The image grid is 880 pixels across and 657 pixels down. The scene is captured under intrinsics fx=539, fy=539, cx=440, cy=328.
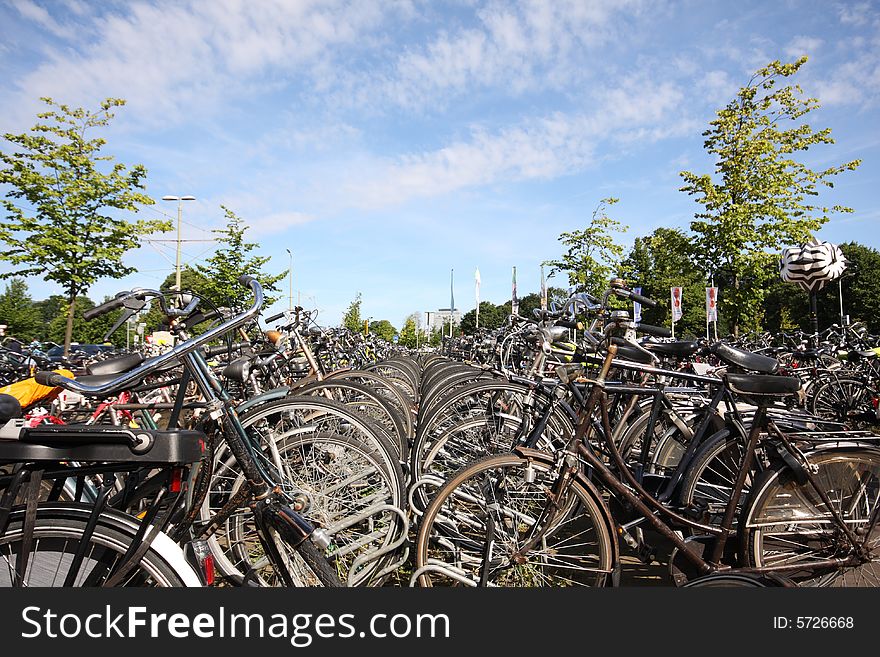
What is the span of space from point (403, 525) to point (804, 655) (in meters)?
1.64

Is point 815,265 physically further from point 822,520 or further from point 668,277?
point 668,277

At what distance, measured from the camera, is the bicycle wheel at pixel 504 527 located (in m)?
2.26

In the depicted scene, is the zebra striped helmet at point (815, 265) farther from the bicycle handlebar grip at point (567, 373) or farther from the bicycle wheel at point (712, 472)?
the bicycle handlebar grip at point (567, 373)

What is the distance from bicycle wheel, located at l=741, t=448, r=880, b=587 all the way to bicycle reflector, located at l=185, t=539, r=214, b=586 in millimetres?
2083

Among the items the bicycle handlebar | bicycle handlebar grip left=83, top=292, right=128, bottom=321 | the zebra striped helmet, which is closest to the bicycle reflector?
the bicycle handlebar

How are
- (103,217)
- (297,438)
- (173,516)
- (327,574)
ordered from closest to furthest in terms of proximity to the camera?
(173,516), (327,574), (297,438), (103,217)

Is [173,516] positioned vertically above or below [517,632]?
above

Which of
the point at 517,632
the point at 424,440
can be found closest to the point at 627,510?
the point at 517,632

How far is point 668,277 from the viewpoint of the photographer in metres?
34.8

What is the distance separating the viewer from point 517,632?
1.69m

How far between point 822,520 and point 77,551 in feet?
8.57

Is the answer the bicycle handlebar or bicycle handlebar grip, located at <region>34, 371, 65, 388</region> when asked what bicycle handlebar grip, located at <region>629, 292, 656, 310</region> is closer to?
the bicycle handlebar

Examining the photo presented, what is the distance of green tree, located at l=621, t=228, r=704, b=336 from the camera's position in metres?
16.1

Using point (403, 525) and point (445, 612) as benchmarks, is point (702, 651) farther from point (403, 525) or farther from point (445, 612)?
point (403, 525)
